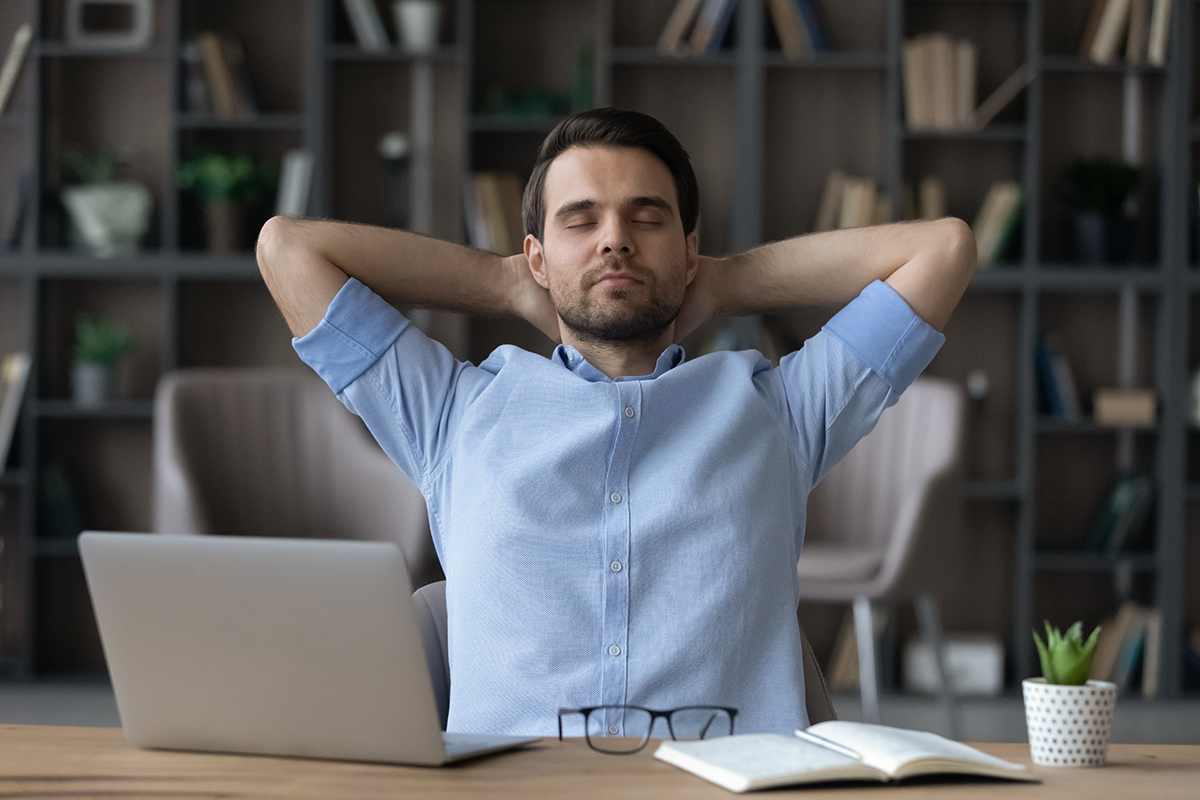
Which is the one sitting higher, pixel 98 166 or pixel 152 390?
pixel 98 166

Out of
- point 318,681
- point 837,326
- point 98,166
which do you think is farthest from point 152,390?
point 318,681

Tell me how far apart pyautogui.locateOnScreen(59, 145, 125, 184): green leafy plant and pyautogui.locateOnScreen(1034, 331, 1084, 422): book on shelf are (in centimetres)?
321

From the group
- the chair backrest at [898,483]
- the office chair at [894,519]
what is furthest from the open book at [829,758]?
the chair backrest at [898,483]

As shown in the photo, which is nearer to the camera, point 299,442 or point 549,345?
point 299,442

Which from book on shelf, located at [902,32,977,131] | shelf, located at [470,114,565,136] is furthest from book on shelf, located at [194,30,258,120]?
book on shelf, located at [902,32,977,131]

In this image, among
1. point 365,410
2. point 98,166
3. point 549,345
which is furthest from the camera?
point 549,345

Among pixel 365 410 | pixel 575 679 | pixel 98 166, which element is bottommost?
pixel 575 679

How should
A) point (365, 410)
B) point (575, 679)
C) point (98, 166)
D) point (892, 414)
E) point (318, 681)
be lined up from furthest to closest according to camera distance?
1. point (98, 166)
2. point (892, 414)
3. point (365, 410)
4. point (575, 679)
5. point (318, 681)

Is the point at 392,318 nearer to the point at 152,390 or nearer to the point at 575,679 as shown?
the point at 575,679

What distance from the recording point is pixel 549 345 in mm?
4367

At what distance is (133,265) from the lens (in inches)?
155

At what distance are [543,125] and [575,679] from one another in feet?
9.75

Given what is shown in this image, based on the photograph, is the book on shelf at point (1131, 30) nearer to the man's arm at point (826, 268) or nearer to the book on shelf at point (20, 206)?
the man's arm at point (826, 268)

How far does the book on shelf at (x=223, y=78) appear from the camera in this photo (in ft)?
13.0
